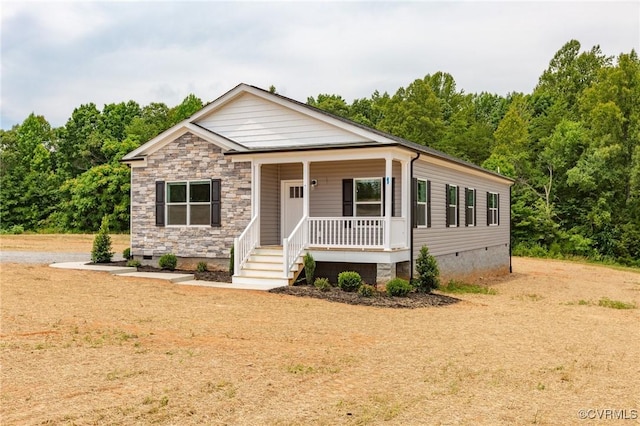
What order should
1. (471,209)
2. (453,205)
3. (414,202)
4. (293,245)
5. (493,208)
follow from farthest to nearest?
(493,208), (471,209), (453,205), (414,202), (293,245)

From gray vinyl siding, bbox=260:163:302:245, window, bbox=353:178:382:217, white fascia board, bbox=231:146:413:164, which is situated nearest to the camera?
white fascia board, bbox=231:146:413:164

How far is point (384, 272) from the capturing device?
15.2m

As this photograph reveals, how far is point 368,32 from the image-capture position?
67.7 feet

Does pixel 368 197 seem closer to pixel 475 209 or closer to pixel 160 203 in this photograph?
pixel 160 203

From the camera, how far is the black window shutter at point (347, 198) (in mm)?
17250

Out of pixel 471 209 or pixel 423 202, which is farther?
pixel 471 209

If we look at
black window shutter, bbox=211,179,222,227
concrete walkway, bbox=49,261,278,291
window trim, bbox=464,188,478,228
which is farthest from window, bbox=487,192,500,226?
concrete walkway, bbox=49,261,278,291

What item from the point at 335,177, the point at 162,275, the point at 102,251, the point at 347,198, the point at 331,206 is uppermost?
the point at 335,177

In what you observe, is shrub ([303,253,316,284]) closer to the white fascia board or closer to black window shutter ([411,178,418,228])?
the white fascia board

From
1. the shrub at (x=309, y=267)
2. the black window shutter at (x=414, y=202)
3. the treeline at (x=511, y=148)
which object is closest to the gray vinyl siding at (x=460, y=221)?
the black window shutter at (x=414, y=202)

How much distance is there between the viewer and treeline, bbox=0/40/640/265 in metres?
37.2

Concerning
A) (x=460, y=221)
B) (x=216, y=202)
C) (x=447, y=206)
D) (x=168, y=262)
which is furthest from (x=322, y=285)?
(x=460, y=221)

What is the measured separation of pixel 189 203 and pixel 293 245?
14.5 feet

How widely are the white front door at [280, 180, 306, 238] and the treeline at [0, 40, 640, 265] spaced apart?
2273 cm
